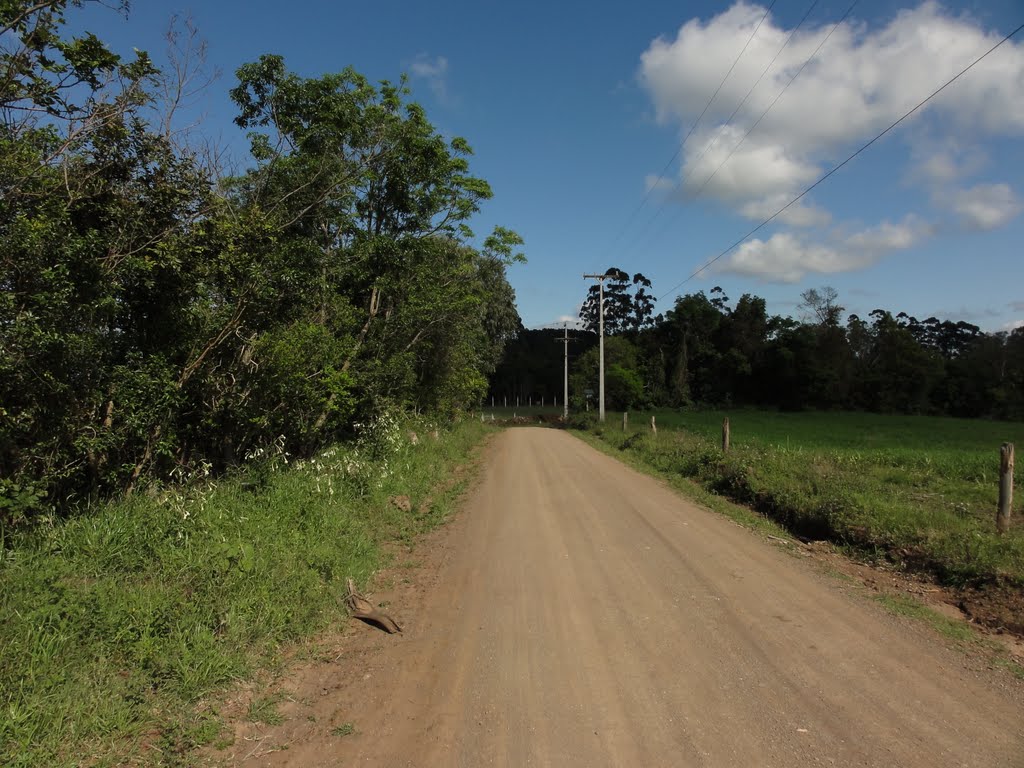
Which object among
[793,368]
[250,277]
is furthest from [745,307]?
[250,277]

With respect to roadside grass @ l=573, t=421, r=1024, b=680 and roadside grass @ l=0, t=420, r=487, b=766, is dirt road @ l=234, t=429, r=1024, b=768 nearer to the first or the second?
roadside grass @ l=573, t=421, r=1024, b=680

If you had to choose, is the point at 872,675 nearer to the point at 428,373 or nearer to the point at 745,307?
the point at 428,373

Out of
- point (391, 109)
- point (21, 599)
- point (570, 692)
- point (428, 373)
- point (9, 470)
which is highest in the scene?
point (391, 109)

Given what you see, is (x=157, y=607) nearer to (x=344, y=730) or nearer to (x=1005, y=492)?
(x=344, y=730)

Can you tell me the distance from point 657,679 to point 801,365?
72.5 metres

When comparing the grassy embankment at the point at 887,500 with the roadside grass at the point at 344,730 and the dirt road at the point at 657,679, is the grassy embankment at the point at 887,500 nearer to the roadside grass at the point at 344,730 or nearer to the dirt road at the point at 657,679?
the dirt road at the point at 657,679

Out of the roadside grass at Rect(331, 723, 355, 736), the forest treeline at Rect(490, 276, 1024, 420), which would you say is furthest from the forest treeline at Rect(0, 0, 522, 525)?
the forest treeline at Rect(490, 276, 1024, 420)

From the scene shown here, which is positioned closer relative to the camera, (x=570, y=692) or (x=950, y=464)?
(x=570, y=692)

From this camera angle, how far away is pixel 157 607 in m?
4.51

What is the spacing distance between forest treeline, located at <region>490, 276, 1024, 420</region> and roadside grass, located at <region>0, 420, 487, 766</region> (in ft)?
178

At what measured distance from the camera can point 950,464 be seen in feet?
49.0

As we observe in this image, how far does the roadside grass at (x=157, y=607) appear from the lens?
3.38 meters

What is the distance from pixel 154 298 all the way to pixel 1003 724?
8.99m

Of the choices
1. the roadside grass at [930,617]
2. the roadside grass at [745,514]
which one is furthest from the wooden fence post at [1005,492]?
the roadside grass at [930,617]
